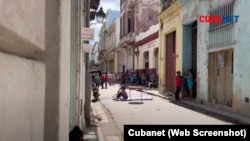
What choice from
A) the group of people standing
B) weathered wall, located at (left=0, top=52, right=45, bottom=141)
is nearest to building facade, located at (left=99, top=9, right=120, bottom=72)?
the group of people standing

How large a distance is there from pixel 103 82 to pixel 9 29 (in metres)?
33.9

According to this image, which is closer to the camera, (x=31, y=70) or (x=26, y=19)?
(x=26, y=19)

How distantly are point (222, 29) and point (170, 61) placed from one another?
9604 millimetres

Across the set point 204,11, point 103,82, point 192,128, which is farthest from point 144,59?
point 192,128

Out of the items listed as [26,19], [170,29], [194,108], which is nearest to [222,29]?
[194,108]

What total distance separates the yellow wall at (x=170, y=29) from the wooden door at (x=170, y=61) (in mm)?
375

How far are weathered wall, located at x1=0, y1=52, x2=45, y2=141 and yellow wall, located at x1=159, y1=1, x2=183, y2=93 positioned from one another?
1980cm

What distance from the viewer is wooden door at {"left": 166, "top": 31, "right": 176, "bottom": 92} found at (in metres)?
24.0

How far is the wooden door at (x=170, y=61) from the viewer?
78.8 feet

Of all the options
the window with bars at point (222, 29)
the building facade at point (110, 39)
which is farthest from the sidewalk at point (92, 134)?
the building facade at point (110, 39)

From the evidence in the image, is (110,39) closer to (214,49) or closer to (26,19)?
(214,49)

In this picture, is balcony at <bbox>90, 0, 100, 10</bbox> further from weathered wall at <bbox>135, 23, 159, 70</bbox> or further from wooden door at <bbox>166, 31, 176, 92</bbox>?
weathered wall at <bbox>135, 23, 159, 70</bbox>

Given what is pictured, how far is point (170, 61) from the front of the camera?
24.7 m

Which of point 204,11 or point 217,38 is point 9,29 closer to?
point 217,38
